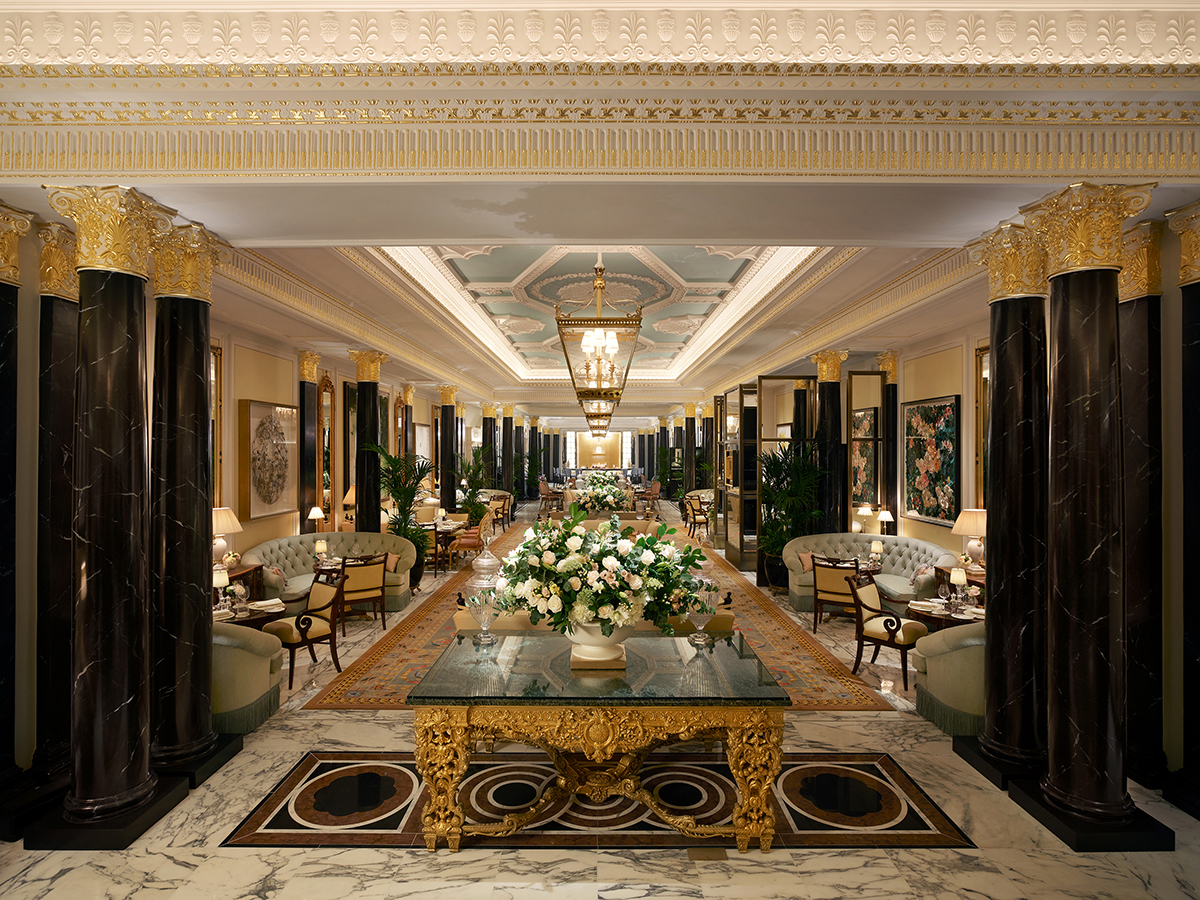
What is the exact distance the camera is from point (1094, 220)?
11.4 feet

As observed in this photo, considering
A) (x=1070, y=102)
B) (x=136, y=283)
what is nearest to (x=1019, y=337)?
(x=1070, y=102)

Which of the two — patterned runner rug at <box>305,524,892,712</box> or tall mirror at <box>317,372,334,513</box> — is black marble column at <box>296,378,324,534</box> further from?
patterned runner rug at <box>305,524,892,712</box>

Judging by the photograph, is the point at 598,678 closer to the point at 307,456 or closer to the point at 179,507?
the point at 179,507

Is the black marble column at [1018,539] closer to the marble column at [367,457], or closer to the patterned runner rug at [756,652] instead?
the patterned runner rug at [756,652]

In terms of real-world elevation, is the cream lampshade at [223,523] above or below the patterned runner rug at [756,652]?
above

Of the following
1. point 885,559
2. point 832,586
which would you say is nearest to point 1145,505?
point 832,586

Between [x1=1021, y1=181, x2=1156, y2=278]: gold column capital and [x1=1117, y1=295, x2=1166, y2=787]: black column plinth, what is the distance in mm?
817

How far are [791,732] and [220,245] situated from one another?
5351 millimetres

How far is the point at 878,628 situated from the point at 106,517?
596 cm

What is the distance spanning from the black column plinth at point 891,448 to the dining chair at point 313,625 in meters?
7.54

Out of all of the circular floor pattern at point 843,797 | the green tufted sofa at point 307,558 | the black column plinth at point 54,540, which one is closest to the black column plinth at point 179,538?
the black column plinth at point 54,540

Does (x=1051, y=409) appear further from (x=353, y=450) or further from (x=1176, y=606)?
(x=353, y=450)

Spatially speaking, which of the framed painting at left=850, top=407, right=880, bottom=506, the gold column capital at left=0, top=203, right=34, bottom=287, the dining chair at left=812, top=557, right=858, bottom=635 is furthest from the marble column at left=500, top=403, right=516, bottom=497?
the gold column capital at left=0, top=203, right=34, bottom=287

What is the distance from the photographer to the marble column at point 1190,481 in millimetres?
3762
